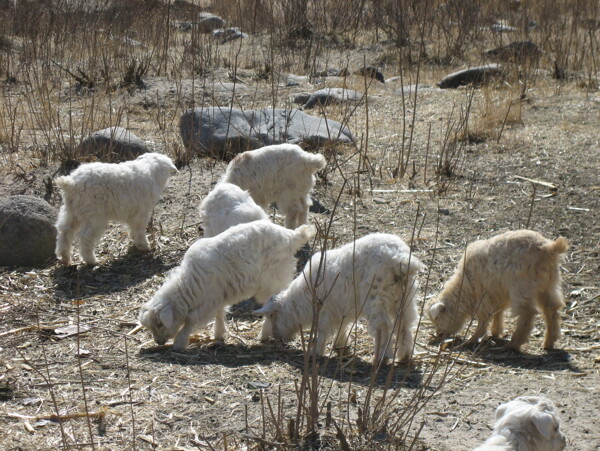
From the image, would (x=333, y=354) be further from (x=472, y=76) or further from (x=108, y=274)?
(x=472, y=76)

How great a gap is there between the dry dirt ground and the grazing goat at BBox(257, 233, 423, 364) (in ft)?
0.77

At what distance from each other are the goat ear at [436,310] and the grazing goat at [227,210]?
186 centimetres

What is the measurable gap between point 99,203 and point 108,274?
713mm

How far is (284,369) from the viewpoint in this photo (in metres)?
6.04

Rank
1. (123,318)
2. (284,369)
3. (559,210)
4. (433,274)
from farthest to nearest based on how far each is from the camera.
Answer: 1. (559,210)
2. (433,274)
3. (123,318)
4. (284,369)

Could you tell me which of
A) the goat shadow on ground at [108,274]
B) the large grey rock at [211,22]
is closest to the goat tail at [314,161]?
the goat shadow on ground at [108,274]

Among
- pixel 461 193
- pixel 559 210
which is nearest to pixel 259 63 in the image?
pixel 461 193

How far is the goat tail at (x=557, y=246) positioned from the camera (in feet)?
21.2

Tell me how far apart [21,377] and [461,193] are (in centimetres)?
625

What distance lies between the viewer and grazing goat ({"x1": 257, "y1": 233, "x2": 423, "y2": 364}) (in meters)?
6.06

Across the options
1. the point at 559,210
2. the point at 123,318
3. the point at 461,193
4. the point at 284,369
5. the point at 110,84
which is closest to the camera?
the point at 284,369

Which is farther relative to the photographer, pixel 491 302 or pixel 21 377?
pixel 491 302

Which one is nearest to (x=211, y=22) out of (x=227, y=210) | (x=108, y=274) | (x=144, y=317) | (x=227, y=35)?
(x=227, y=35)

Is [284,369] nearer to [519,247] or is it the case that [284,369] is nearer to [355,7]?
[519,247]
